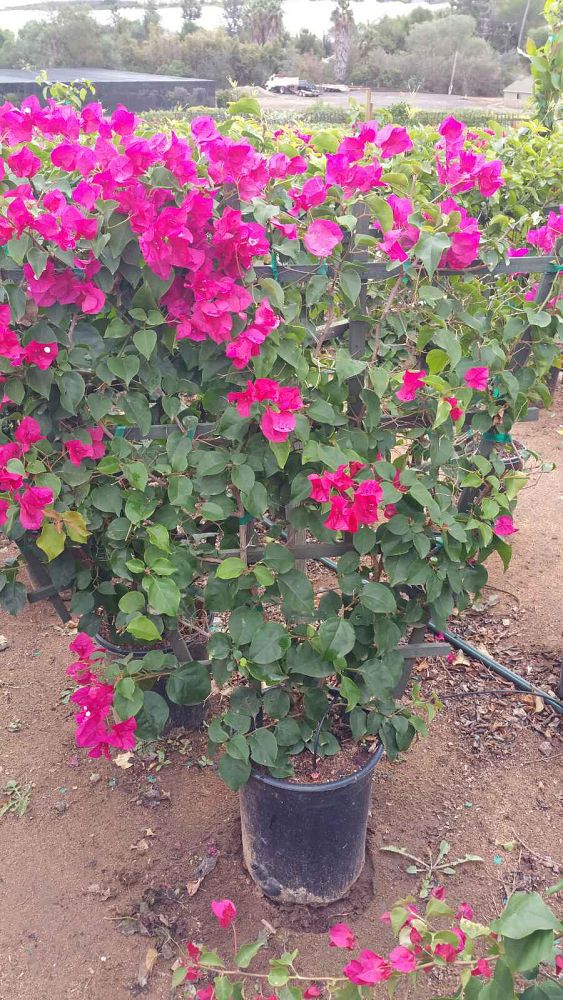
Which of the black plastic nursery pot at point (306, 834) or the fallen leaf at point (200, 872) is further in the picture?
the fallen leaf at point (200, 872)

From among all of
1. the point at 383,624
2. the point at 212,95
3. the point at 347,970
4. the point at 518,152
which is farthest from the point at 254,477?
the point at 212,95

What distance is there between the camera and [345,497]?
1416mm

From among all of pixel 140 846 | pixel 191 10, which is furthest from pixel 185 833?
pixel 191 10

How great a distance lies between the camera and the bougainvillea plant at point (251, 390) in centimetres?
131

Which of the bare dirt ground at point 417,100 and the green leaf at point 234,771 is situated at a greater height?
the bare dirt ground at point 417,100

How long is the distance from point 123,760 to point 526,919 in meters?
1.84

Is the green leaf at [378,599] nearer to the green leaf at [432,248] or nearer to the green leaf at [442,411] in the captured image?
the green leaf at [442,411]

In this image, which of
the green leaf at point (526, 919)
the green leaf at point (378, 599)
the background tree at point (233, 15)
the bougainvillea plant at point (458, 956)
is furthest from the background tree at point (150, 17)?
the green leaf at point (526, 919)

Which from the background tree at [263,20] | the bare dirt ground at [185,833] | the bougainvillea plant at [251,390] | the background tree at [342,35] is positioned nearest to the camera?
the bougainvillea plant at [251,390]

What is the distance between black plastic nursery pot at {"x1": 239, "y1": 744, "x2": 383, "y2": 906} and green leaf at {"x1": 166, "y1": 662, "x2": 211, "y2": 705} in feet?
0.74

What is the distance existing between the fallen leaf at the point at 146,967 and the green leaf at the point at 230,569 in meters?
0.94

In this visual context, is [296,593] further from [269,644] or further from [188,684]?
[188,684]

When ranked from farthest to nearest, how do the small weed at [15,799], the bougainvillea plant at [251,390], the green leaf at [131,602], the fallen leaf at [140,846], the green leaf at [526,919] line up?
the small weed at [15,799] → the fallen leaf at [140,846] → the green leaf at [131,602] → the bougainvillea plant at [251,390] → the green leaf at [526,919]

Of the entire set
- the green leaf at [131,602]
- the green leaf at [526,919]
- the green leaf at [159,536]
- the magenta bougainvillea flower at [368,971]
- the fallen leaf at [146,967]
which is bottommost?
the fallen leaf at [146,967]
